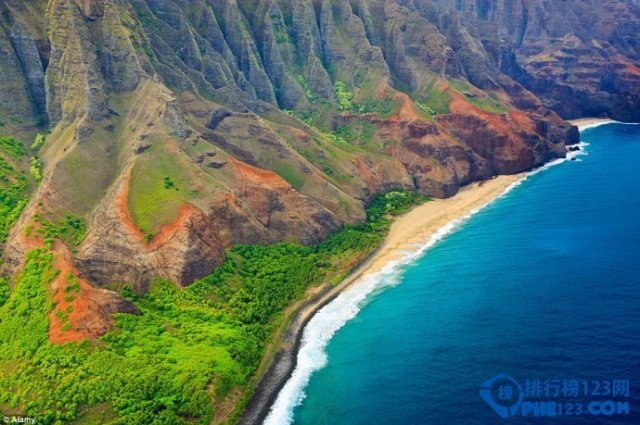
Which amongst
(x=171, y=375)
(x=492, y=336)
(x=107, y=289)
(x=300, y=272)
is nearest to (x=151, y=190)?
(x=107, y=289)

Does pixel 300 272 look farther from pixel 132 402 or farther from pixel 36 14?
pixel 36 14

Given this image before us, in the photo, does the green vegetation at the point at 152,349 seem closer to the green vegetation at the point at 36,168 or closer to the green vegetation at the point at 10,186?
the green vegetation at the point at 10,186

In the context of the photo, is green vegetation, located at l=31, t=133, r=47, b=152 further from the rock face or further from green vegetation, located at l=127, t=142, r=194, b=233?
green vegetation, located at l=127, t=142, r=194, b=233

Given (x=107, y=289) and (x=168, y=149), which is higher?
(x=168, y=149)

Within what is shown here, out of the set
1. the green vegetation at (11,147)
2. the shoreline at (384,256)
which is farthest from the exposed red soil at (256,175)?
the green vegetation at (11,147)

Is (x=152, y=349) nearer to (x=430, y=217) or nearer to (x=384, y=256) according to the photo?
(x=384, y=256)

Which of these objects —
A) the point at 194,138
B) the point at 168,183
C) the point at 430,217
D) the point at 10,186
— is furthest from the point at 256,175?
the point at 10,186
